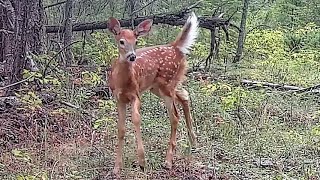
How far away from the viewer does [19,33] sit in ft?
20.4

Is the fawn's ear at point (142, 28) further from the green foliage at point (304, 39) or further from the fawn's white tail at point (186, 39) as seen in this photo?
the green foliage at point (304, 39)

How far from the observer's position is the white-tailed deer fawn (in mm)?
4906

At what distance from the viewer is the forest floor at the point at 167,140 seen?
500cm

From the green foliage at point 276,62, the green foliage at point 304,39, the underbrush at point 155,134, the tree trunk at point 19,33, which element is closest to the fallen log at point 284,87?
the underbrush at point 155,134

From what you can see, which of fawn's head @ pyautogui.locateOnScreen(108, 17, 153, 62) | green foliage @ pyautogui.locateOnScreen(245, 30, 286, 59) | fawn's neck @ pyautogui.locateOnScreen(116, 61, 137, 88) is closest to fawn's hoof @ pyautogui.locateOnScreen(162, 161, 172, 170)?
fawn's neck @ pyautogui.locateOnScreen(116, 61, 137, 88)

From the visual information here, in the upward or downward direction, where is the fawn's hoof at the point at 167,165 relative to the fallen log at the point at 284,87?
upward

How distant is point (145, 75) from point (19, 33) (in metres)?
1.70

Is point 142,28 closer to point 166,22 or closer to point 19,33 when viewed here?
point 19,33

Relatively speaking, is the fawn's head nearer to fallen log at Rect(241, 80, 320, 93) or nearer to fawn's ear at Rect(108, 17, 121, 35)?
fawn's ear at Rect(108, 17, 121, 35)

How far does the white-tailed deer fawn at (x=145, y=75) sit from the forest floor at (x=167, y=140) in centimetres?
23

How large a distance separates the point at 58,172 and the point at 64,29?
485 centimetres

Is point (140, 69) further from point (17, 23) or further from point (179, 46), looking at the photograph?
point (17, 23)

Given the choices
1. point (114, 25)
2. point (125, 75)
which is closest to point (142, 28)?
point (114, 25)

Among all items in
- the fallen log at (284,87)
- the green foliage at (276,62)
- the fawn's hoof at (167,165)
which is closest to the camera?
the fawn's hoof at (167,165)
